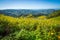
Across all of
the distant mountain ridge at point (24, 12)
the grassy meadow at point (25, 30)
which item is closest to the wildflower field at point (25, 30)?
the grassy meadow at point (25, 30)

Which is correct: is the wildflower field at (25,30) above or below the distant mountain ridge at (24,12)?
below

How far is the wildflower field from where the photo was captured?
4492 mm

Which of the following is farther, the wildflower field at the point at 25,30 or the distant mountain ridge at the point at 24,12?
the distant mountain ridge at the point at 24,12

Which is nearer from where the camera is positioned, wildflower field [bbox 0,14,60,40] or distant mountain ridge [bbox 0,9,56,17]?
wildflower field [bbox 0,14,60,40]

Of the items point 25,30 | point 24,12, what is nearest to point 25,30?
point 25,30

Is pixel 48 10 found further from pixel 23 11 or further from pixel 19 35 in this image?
pixel 19 35

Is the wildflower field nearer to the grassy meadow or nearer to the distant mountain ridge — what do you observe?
the grassy meadow

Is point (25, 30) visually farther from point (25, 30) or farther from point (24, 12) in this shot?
point (24, 12)

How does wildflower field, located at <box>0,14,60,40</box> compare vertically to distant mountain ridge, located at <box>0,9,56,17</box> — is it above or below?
below

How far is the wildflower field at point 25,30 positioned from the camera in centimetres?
449

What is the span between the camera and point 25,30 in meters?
4.91

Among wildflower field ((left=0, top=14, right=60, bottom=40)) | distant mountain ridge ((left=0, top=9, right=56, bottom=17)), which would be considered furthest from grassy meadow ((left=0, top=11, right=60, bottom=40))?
distant mountain ridge ((left=0, top=9, right=56, bottom=17))

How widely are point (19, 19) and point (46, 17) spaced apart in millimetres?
1703

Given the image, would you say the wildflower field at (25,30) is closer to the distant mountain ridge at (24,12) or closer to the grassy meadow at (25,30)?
the grassy meadow at (25,30)
